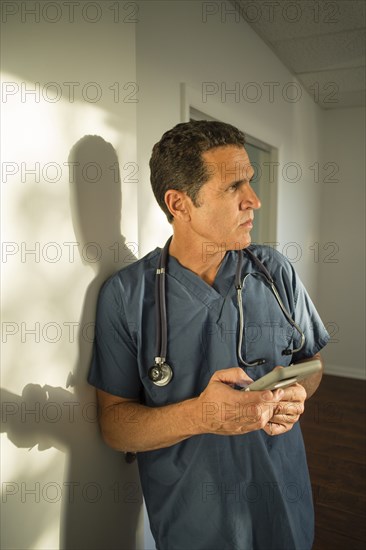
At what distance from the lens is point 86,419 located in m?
0.89

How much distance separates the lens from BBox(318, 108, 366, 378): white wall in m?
3.96

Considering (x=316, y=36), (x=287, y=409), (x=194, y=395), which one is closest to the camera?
Result: (x=287, y=409)

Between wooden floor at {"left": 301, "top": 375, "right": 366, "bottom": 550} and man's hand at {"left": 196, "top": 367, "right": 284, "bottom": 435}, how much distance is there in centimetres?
→ 157

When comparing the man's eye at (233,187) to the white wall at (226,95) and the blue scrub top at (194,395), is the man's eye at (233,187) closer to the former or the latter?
the blue scrub top at (194,395)

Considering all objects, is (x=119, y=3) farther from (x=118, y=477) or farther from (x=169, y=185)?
(x=118, y=477)

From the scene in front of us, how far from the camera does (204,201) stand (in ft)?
3.36

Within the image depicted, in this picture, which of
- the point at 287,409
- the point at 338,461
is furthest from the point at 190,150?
the point at 338,461

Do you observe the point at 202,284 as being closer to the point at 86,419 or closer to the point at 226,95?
the point at 86,419

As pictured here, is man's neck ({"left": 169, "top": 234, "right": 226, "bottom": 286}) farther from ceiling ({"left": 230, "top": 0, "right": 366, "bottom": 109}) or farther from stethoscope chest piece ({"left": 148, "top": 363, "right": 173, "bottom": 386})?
ceiling ({"left": 230, "top": 0, "right": 366, "bottom": 109})

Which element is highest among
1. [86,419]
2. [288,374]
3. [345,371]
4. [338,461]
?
[288,374]

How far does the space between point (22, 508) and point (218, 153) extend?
0.84 metres

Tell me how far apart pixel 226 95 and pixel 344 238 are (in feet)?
8.29

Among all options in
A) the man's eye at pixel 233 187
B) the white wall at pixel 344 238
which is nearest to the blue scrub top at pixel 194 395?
the man's eye at pixel 233 187

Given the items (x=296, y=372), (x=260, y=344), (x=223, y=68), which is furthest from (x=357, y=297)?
(x=296, y=372)
